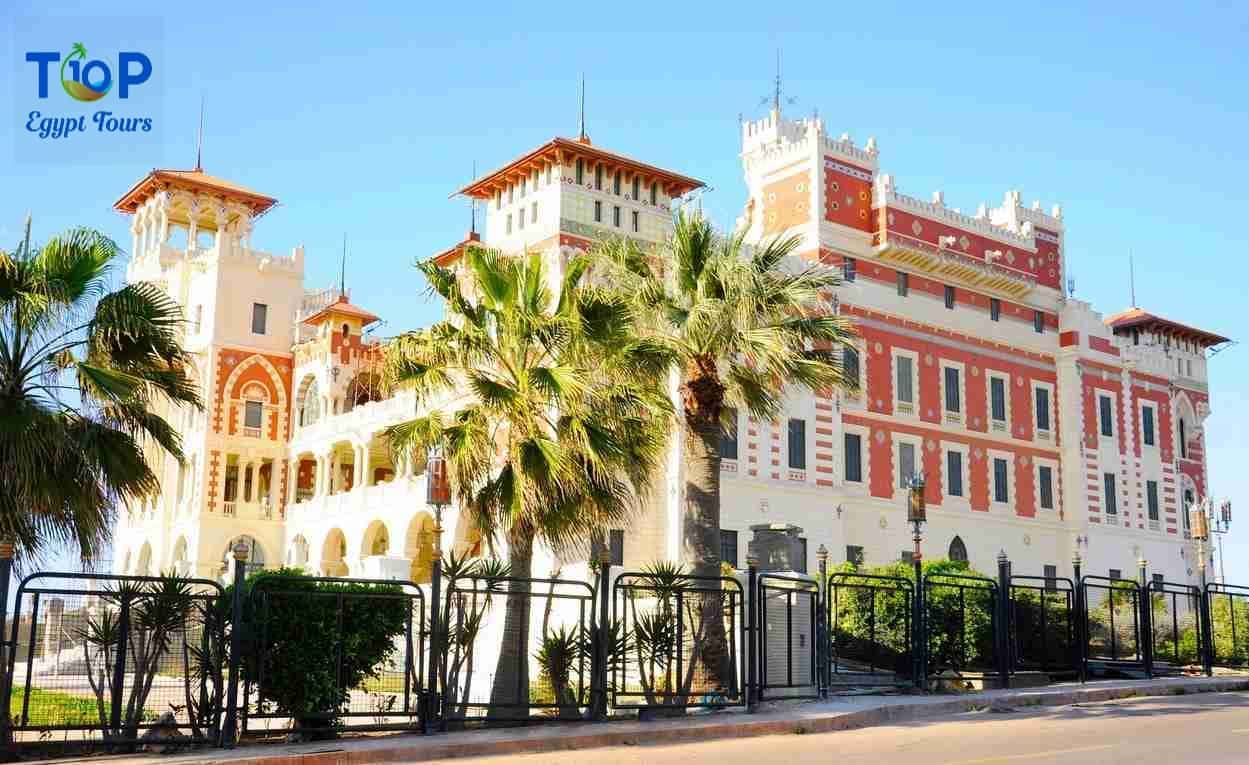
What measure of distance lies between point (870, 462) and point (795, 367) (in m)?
26.7

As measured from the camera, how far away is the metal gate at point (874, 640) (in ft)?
70.4

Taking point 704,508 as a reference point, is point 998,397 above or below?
above

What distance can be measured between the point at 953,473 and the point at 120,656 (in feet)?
128

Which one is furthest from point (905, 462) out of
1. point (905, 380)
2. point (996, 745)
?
point (996, 745)

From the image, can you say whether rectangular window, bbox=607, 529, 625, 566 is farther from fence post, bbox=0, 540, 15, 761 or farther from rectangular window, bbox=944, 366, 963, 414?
fence post, bbox=0, 540, 15, 761

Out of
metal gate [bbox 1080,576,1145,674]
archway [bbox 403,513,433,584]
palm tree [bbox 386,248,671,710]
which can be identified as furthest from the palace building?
palm tree [bbox 386,248,671,710]

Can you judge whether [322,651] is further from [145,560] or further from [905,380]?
[145,560]

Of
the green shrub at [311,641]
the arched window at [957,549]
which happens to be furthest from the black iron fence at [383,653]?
the arched window at [957,549]

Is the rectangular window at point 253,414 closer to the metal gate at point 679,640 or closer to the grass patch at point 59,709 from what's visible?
the metal gate at point 679,640

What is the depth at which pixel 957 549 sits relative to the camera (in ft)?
157

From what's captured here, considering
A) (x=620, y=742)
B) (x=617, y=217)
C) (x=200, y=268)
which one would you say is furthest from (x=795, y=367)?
(x=200, y=268)

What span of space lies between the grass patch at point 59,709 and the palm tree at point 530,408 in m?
5.14

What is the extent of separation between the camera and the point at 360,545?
150ft

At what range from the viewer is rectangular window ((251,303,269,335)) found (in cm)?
5603
